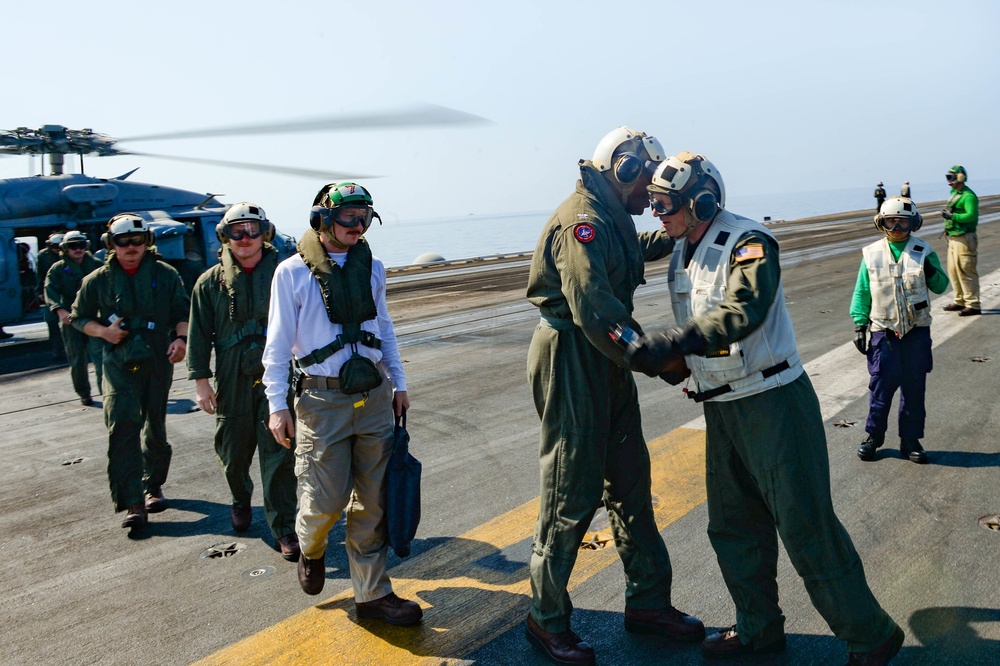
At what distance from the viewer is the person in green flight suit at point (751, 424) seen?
3.16 meters

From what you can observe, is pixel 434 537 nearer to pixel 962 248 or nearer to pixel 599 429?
pixel 599 429

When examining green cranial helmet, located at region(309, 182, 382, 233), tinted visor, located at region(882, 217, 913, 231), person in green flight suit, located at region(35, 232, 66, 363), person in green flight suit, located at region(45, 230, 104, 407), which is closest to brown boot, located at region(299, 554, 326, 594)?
green cranial helmet, located at region(309, 182, 382, 233)

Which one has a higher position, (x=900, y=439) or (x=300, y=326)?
(x=300, y=326)

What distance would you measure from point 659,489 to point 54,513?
4182mm

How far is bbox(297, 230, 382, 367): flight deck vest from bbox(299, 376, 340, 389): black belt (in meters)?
0.08

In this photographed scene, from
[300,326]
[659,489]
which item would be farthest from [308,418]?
[659,489]

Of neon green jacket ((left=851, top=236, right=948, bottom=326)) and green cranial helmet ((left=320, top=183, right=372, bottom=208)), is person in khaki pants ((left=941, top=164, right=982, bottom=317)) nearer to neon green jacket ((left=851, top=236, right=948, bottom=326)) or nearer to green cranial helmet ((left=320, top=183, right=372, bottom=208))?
neon green jacket ((left=851, top=236, right=948, bottom=326))

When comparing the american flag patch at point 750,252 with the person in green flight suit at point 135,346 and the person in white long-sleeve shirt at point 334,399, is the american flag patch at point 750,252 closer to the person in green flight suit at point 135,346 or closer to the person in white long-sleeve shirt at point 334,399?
the person in white long-sleeve shirt at point 334,399

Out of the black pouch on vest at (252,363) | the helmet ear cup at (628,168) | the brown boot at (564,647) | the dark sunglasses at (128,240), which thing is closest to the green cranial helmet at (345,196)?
the helmet ear cup at (628,168)

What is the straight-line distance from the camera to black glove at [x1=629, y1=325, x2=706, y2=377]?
3105 millimetres

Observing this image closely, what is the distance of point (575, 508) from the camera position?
11.5 ft

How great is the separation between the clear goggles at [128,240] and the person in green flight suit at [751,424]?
152 inches

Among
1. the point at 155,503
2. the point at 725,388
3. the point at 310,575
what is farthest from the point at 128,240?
the point at 725,388

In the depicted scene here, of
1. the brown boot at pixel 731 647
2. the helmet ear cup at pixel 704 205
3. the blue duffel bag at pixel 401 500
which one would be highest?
the helmet ear cup at pixel 704 205
